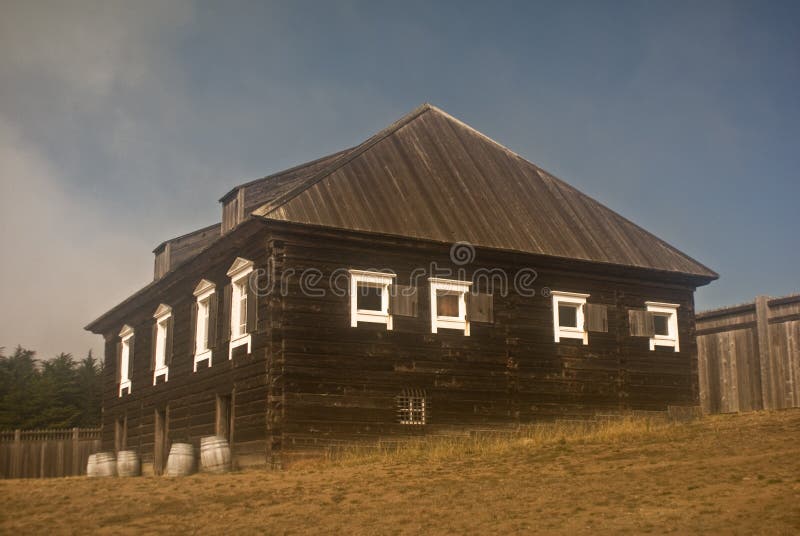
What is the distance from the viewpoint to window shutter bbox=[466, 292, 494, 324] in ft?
82.7

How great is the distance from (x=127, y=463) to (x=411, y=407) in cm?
1007

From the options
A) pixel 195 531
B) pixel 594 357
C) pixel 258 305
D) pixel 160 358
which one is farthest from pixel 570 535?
pixel 160 358

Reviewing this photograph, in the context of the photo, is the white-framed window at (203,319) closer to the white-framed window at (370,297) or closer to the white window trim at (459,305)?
the white-framed window at (370,297)

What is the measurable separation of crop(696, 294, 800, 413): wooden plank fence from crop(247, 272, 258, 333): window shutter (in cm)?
1237

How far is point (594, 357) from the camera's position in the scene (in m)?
27.0

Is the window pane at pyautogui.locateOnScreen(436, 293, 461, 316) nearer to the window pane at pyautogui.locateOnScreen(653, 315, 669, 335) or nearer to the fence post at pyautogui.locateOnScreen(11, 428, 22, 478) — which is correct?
the window pane at pyautogui.locateOnScreen(653, 315, 669, 335)

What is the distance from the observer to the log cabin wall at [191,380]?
23.2m

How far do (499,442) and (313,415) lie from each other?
4.59 meters

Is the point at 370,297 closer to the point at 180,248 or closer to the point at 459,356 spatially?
the point at 459,356

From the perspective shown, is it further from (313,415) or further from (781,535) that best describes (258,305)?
(781,535)

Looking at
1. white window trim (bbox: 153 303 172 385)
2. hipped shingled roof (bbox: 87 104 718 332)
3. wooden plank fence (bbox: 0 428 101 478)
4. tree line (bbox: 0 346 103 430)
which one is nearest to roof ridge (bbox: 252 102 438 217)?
hipped shingled roof (bbox: 87 104 718 332)

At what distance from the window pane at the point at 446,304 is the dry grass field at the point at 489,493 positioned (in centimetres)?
365

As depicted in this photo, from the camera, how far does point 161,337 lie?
31.2 meters

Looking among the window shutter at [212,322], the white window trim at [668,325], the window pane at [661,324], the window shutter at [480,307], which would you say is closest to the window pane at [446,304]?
the window shutter at [480,307]
